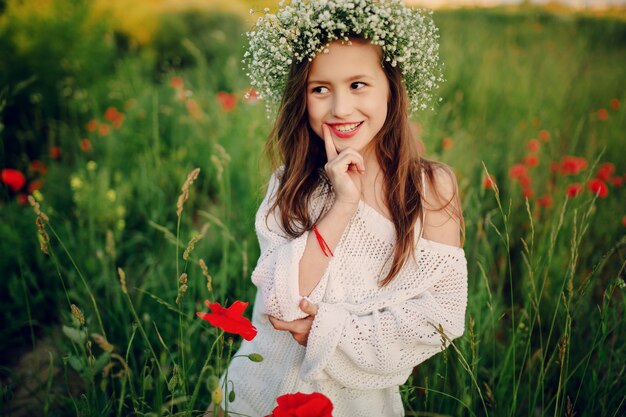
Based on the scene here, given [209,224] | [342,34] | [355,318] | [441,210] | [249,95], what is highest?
[342,34]

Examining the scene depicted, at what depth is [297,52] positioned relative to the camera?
1.44m

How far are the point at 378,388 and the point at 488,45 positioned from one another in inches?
216

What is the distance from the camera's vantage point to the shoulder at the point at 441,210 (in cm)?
146

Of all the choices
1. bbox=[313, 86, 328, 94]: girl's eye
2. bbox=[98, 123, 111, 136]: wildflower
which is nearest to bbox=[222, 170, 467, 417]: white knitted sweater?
bbox=[313, 86, 328, 94]: girl's eye

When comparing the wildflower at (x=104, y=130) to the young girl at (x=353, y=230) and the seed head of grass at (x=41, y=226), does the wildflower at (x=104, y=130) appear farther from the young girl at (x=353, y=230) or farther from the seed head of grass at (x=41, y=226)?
the seed head of grass at (x=41, y=226)

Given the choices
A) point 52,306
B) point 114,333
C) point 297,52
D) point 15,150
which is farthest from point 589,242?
point 15,150

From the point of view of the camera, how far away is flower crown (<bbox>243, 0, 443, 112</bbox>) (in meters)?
1.37

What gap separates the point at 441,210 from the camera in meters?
1.48

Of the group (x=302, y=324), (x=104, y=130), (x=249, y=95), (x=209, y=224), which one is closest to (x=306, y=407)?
(x=302, y=324)

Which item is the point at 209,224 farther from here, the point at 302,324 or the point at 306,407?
the point at 306,407

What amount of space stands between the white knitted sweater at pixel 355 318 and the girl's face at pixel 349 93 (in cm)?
23

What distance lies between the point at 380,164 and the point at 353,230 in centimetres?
27

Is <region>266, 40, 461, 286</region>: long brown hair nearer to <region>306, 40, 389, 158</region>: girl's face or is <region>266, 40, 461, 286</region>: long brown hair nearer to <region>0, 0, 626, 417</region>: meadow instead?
<region>306, 40, 389, 158</region>: girl's face

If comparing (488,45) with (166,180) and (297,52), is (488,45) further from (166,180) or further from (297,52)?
(297,52)
